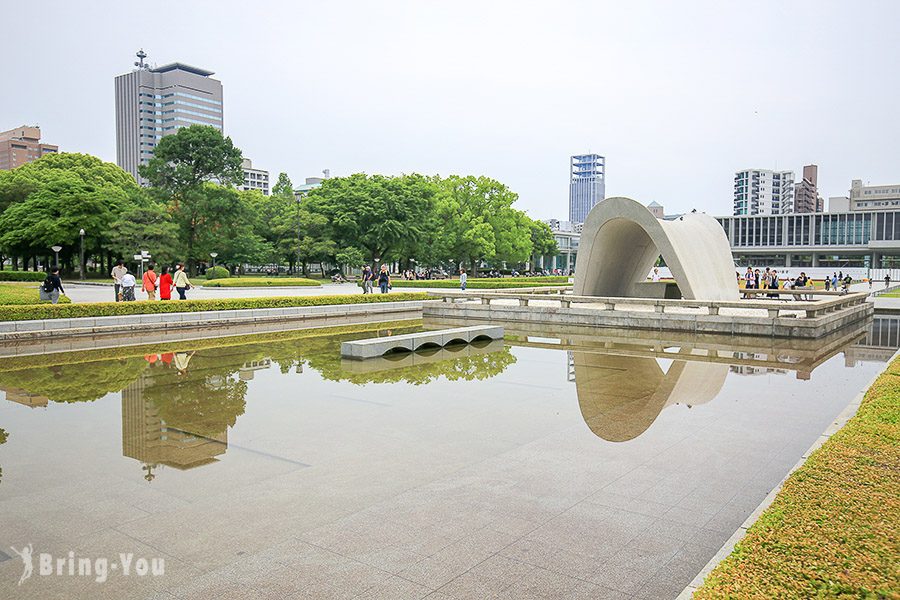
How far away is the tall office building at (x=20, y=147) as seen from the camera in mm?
114875

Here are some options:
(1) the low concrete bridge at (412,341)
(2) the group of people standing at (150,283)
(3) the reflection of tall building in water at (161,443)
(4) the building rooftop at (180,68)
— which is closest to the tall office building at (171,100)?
(4) the building rooftop at (180,68)

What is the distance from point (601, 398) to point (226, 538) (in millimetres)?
5838

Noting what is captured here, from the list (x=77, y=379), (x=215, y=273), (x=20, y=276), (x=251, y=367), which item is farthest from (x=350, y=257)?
(x=77, y=379)

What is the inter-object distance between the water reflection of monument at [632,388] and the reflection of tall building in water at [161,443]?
4.02 metres

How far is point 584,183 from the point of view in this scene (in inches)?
7603

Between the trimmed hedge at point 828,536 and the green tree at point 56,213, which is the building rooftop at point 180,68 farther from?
the trimmed hedge at point 828,536

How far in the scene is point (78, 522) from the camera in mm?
4582

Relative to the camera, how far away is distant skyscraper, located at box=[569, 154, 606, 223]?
189m

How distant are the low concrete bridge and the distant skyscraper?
6925 inches

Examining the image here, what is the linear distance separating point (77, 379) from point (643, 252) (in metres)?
20.6

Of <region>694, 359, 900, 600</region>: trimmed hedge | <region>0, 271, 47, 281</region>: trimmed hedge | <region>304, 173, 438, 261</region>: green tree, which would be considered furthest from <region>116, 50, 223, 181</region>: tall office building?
<region>694, 359, 900, 600</region>: trimmed hedge

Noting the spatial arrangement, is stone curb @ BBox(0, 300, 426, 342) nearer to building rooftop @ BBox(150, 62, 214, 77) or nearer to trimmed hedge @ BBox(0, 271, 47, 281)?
trimmed hedge @ BBox(0, 271, 47, 281)

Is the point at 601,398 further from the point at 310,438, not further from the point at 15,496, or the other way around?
the point at 15,496

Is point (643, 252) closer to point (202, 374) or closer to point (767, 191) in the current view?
point (202, 374)
